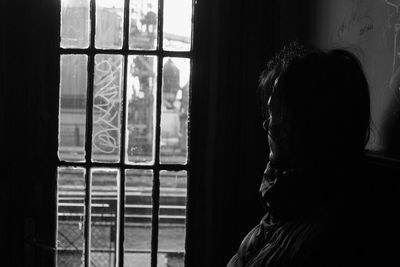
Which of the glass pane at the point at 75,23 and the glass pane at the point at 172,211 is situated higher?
the glass pane at the point at 75,23

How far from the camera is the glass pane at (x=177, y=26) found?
7.04 feet

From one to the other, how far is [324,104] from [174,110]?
1.19 metres

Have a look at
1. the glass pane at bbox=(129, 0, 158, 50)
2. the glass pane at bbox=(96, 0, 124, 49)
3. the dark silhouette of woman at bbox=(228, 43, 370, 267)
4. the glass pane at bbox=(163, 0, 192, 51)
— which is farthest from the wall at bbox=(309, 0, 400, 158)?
the glass pane at bbox=(96, 0, 124, 49)

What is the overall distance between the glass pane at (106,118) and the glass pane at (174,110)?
0.20 m

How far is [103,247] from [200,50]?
972 millimetres

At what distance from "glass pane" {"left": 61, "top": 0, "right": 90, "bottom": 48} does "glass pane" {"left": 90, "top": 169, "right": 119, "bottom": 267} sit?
570 mm

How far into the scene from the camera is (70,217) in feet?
7.25

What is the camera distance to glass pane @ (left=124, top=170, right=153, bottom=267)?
7.14 ft

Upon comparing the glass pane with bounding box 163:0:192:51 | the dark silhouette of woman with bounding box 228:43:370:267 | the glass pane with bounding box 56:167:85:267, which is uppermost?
the glass pane with bounding box 163:0:192:51

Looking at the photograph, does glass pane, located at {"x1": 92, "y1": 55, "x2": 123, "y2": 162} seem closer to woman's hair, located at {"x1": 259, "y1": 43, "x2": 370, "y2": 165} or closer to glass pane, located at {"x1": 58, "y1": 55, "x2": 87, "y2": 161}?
glass pane, located at {"x1": 58, "y1": 55, "x2": 87, "y2": 161}

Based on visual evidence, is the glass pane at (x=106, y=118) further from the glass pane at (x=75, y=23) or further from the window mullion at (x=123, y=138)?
the glass pane at (x=75, y=23)

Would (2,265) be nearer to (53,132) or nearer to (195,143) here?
(53,132)

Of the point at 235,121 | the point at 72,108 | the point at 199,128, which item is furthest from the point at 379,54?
the point at 72,108

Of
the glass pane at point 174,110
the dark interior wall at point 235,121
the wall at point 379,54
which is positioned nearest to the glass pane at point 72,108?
the glass pane at point 174,110
